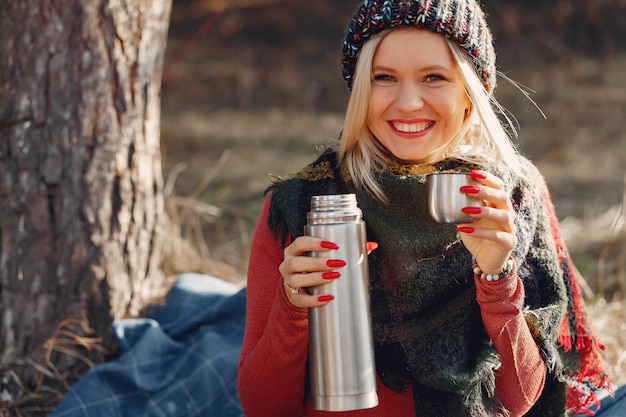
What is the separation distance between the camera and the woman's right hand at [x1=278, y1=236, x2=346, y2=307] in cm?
186

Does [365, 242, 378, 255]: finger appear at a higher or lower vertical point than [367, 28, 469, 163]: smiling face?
lower

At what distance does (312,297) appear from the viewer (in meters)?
1.91

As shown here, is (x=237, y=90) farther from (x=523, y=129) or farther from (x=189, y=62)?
(x=523, y=129)

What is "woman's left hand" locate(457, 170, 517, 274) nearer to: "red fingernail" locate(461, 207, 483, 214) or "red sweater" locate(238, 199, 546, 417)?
"red fingernail" locate(461, 207, 483, 214)

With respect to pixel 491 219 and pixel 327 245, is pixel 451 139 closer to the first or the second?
pixel 491 219

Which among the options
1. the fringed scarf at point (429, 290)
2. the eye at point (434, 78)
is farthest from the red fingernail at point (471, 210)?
the eye at point (434, 78)

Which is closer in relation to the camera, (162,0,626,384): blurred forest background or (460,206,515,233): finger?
(460,206,515,233): finger

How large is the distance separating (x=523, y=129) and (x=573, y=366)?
531cm

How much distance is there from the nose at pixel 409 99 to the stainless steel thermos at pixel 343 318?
412 millimetres

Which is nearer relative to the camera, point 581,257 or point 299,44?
point 581,257

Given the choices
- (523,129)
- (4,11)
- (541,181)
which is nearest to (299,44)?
(523,129)

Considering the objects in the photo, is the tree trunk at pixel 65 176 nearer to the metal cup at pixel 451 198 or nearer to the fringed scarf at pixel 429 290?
the fringed scarf at pixel 429 290

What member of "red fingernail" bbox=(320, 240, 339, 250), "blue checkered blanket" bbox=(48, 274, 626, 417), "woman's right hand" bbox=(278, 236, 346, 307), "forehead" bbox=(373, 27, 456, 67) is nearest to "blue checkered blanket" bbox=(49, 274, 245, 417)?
"blue checkered blanket" bbox=(48, 274, 626, 417)

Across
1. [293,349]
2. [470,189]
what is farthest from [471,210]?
[293,349]
